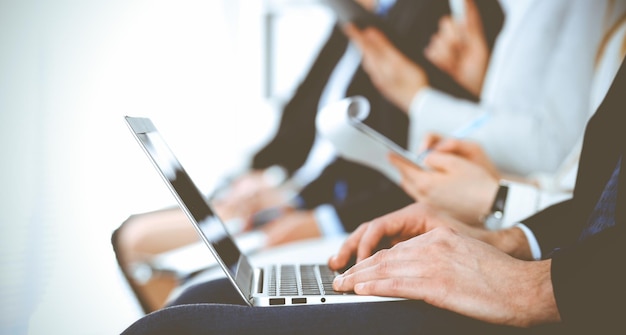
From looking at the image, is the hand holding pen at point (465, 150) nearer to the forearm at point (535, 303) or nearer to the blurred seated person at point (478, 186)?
the blurred seated person at point (478, 186)

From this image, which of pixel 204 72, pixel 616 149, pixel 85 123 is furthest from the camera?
pixel 204 72

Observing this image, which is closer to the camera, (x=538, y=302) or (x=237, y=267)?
(x=538, y=302)

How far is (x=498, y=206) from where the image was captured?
1.06 meters

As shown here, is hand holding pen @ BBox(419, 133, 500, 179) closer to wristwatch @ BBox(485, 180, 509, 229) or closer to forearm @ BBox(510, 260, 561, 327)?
wristwatch @ BBox(485, 180, 509, 229)

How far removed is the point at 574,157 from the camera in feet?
3.43

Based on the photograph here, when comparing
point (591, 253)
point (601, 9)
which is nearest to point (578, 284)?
point (591, 253)

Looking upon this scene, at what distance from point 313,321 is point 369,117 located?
1.22m

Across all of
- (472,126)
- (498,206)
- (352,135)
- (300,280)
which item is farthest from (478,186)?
(300,280)

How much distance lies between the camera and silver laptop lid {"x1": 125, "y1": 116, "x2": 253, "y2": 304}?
0.59m

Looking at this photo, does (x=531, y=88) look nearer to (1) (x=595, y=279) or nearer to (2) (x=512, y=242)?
(2) (x=512, y=242)

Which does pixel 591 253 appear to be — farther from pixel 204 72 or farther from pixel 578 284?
pixel 204 72

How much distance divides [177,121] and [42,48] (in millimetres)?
858

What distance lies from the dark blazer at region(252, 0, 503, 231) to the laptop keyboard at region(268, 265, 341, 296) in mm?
512

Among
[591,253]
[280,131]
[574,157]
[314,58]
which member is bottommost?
[574,157]
